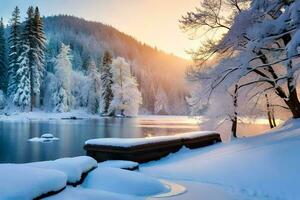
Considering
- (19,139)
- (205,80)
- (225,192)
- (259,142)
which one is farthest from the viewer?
(19,139)

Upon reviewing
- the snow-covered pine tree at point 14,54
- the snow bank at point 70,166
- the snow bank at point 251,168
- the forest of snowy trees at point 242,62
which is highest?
the snow-covered pine tree at point 14,54

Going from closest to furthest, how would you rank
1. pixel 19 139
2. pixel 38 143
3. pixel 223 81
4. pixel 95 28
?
pixel 223 81 → pixel 38 143 → pixel 19 139 → pixel 95 28

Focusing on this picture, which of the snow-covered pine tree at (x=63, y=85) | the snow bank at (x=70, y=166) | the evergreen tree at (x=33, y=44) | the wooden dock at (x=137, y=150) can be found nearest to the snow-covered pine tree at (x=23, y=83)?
the evergreen tree at (x=33, y=44)

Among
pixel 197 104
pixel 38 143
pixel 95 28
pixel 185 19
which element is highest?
pixel 95 28

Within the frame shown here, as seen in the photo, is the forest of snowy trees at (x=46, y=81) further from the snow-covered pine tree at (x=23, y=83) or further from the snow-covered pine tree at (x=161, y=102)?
the snow-covered pine tree at (x=161, y=102)

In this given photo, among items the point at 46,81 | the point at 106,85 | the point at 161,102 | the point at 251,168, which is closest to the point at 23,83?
the point at 46,81

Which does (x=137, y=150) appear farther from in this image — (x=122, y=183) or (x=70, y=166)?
(x=70, y=166)

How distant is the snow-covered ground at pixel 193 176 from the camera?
545cm

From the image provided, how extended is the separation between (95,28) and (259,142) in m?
168

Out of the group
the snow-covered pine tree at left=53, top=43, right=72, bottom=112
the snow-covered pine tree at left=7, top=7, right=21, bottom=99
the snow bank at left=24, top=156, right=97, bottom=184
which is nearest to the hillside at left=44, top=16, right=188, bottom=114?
the snow-covered pine tree at left=53, top=43, right=72, bottom=112

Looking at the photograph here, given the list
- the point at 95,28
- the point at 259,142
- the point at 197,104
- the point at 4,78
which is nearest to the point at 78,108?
the point at 4,78

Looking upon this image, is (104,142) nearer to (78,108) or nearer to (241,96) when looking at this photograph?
(241,96)

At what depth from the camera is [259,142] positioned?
440 inches

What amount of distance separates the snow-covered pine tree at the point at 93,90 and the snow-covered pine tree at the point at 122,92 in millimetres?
4769
